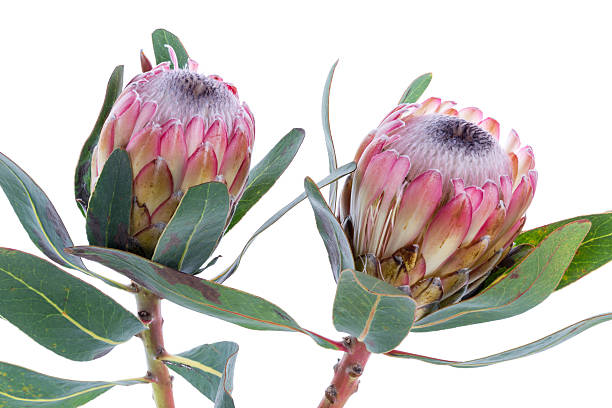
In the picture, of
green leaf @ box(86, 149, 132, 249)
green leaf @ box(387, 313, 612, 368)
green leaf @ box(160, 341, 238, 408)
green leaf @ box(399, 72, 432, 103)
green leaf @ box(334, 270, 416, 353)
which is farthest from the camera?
green leaf @ box(399, 72, 432, 103)

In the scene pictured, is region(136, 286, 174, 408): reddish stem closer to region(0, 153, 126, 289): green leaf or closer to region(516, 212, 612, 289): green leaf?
region(0, 153, 126, 289): green leaf

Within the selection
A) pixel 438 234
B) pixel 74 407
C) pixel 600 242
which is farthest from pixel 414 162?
pixel 74 407

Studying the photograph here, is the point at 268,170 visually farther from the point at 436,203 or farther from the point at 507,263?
the point at 507,263

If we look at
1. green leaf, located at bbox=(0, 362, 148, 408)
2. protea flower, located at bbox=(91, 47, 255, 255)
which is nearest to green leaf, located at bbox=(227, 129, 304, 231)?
protea flower, located at bbox=(91, 47, 255, 255)

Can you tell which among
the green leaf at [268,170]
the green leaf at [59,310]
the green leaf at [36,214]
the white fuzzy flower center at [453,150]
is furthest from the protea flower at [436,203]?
the green leaf at [36,214]

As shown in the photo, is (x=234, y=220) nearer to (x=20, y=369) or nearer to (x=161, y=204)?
(x=161, y=204)

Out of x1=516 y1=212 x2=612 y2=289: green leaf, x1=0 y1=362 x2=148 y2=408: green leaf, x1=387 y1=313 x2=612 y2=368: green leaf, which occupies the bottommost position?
x1=0 y1=362 x2=148 y2=408: green leaf

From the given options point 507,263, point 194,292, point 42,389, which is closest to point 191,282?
point 194,292

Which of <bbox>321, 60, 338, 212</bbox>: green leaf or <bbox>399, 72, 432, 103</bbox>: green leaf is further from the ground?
<bbox>399, 72, 432, 103</bbox>: green leaf
